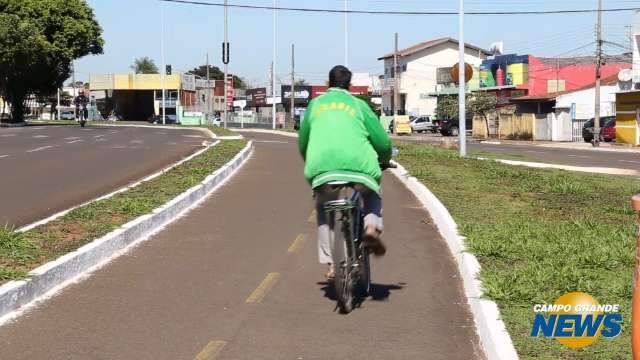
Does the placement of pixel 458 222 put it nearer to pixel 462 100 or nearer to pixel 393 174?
pixel 393 174

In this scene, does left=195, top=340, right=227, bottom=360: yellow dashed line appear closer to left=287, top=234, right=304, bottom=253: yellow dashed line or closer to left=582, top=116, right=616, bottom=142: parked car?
left=287, top=234, right=304, bottom=253: yellow dashed line

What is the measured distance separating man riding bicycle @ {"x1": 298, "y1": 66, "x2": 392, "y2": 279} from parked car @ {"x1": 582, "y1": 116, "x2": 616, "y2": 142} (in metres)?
45.8

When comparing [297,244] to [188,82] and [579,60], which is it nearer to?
[579,60]

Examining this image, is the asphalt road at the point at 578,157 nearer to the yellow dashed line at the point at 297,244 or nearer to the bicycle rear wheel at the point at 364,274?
the yellow dashed line at the point at 297,244

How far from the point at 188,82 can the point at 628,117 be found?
189ft

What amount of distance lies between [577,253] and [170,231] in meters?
4.70

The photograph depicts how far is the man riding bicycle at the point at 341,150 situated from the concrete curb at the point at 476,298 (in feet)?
2.87

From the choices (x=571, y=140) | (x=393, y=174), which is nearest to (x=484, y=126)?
(x=571, y=140)

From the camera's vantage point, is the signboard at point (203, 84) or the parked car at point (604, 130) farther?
the signboard at point (203, 84)

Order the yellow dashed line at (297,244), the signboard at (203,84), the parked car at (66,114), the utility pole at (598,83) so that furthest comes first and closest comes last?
1. the parked car at (66,114)
2. the signboard at (203,84)
3. the utility pole at (598,83)
4. the yellow dashed line at (297,244)

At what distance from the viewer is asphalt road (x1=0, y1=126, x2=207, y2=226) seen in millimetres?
11602

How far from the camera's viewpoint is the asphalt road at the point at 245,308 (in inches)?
212

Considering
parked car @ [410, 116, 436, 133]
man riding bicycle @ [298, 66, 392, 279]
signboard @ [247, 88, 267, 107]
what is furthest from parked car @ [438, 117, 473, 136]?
man riding bicycle @ [298, 66, 392, 279]

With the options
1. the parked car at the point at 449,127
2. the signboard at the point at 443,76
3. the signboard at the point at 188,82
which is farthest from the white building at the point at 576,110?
the signboard at the point at 188,82
